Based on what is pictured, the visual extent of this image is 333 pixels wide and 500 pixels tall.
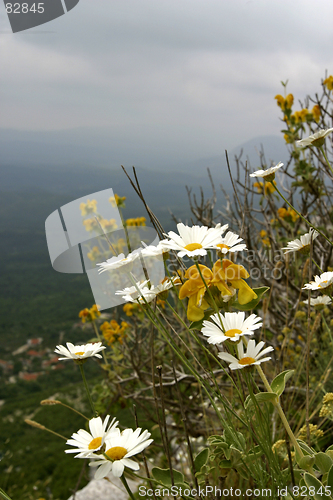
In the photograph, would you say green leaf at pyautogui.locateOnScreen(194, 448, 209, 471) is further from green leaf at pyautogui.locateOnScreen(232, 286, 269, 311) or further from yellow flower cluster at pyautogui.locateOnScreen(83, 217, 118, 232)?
yellow flower cluster at pyautogui.locateOnScreen(83, 217, 118, 232)

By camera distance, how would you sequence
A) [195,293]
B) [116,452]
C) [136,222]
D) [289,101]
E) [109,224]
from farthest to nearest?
[136,222]
[289,101]
[109,224]
[195,293]
[116,452]

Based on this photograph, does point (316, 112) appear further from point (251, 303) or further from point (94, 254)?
point (251, 303)

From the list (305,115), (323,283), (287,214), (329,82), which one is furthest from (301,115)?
(323,283)

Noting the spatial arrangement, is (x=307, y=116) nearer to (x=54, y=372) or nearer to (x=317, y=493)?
(x=317, y=493)

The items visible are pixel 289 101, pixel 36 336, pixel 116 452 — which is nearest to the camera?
pixel 116 452

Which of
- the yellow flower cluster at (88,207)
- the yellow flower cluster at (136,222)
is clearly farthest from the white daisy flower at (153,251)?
the yellow flower cluster at (136,222)

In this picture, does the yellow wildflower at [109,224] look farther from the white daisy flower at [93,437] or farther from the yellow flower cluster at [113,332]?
the white daisy flower at [93,437]

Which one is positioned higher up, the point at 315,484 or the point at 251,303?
the point at 251,303

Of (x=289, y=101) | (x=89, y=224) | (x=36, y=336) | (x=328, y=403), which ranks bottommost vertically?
(x=36, y=336)
